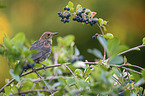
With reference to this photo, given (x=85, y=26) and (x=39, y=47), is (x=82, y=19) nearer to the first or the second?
(x=39, y=47)

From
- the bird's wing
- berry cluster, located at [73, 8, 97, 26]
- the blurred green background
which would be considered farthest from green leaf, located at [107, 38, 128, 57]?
the blurred green background

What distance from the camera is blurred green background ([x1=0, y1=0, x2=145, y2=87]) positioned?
408cm

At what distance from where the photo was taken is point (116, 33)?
13.6 feet

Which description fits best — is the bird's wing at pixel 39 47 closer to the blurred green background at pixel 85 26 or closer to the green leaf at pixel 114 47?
the green leaf at pixel 114 47

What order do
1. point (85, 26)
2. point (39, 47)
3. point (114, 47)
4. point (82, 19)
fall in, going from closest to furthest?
1. point (114, 47)
2. point (82, 19)
3. point (39, 47)
4. point (85, 26)

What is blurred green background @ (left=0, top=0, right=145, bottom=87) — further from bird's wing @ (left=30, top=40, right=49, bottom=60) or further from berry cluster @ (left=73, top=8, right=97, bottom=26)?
berry cluster @ (left=73, top=8, right=97, bottom=26)

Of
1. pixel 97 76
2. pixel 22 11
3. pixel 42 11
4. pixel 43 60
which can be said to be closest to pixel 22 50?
pixel 97 76

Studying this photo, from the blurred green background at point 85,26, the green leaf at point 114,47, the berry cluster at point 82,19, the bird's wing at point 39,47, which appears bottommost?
the green leaf at point 114,47

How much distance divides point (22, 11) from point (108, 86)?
12.8 feet

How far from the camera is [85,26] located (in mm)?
4070

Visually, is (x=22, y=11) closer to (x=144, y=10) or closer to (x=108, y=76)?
(x=144, y=10)

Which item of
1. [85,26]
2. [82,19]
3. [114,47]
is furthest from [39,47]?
[85,26]

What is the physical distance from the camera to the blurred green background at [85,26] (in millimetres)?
4082

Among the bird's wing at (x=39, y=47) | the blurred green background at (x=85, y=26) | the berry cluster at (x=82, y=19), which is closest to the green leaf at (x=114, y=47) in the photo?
the berry cluster at (x=82, y=19)
